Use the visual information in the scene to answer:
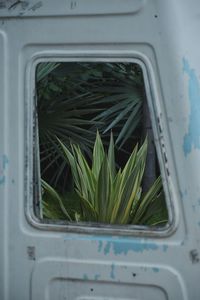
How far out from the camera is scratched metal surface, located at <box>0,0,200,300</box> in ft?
8.10

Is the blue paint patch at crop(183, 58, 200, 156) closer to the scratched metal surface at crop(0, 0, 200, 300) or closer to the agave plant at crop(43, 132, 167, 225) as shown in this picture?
the scratched metal surface at crop(0, 0, 200, 300)

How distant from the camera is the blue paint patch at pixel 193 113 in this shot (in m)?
2.47

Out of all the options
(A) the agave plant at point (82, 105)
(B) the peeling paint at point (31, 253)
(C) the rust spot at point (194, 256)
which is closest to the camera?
(C) the rust spot at point (194, 256)

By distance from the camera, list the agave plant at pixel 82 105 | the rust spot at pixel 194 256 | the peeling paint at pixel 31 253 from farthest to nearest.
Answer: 1. the agave plant at pixel 82 105
2. the peeling paint at pixel 31 253
3. the rust spot at pixel 194 256

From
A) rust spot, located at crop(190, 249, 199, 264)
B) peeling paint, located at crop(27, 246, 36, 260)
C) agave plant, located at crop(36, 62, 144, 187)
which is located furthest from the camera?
agave plant, located at crop(36, 62, 144, 187)

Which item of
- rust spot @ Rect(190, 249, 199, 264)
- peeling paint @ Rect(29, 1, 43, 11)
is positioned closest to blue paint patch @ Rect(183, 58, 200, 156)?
rust spot @ Rect(190, 249, 199, 264)

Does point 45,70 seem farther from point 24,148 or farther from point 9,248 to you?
point 9,248

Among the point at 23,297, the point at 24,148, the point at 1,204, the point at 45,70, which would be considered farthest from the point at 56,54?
the point at 23,297

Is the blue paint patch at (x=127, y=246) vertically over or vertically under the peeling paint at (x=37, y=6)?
under

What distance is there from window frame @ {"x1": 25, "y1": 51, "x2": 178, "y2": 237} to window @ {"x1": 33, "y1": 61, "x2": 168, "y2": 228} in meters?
0.03

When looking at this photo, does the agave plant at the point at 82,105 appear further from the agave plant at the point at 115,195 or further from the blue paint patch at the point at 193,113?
the blue paint patch at the point at 193,113

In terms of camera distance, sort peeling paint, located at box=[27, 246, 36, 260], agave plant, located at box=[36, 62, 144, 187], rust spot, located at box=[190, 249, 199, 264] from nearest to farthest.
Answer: rust spot, located at box=[190, 249, 199, 264] < peeling paint, located at box=[27, 246, 36, 260] < agave plant, located at box=[36, 62, 144, 187]

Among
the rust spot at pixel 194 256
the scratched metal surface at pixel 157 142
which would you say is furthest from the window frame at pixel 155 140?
the rust spot at pixel 194 256

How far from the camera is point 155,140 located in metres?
2.51
